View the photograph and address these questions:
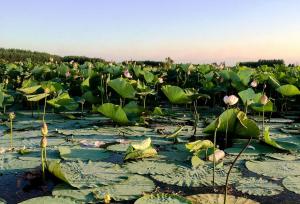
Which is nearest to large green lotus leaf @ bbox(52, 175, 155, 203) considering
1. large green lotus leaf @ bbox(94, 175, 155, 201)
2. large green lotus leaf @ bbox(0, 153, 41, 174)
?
large green lotus leaf @ bbox(94, 175, 155, 201)

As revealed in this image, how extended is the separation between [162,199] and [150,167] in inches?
23.9

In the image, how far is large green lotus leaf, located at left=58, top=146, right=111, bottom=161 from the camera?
306 centimetres

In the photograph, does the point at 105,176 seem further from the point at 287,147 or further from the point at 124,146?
the point at 287,147

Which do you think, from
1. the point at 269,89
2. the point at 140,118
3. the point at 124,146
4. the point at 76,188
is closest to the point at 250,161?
the point at 124,146

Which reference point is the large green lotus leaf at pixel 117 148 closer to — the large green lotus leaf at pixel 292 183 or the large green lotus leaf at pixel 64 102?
the large green lotus leaf at pixel 292 183

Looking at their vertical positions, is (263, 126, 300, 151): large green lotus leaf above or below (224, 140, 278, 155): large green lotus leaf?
above

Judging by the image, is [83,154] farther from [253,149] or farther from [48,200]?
[253,149]

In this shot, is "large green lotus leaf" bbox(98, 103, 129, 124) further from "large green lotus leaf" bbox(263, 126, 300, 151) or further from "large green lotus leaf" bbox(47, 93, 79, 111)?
"large green lotus leaf" bbox(263, 126, 300, 151)

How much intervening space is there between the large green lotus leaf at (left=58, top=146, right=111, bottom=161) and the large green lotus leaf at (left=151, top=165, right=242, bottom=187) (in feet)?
1.86

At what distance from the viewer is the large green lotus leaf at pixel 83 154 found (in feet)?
10.0

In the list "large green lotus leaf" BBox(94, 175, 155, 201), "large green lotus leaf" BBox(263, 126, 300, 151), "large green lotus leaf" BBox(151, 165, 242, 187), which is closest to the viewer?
"large green lotus leaf" BBox(94, 175, 155, 201)

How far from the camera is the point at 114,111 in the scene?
4168mm

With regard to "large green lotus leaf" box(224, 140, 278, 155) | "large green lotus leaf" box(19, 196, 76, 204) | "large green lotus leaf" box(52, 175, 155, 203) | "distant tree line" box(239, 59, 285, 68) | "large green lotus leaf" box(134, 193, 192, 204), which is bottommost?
"large green lotus leaf" box(19, 196, 76, 204)

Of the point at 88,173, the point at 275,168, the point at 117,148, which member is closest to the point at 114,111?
the point at 117,148
